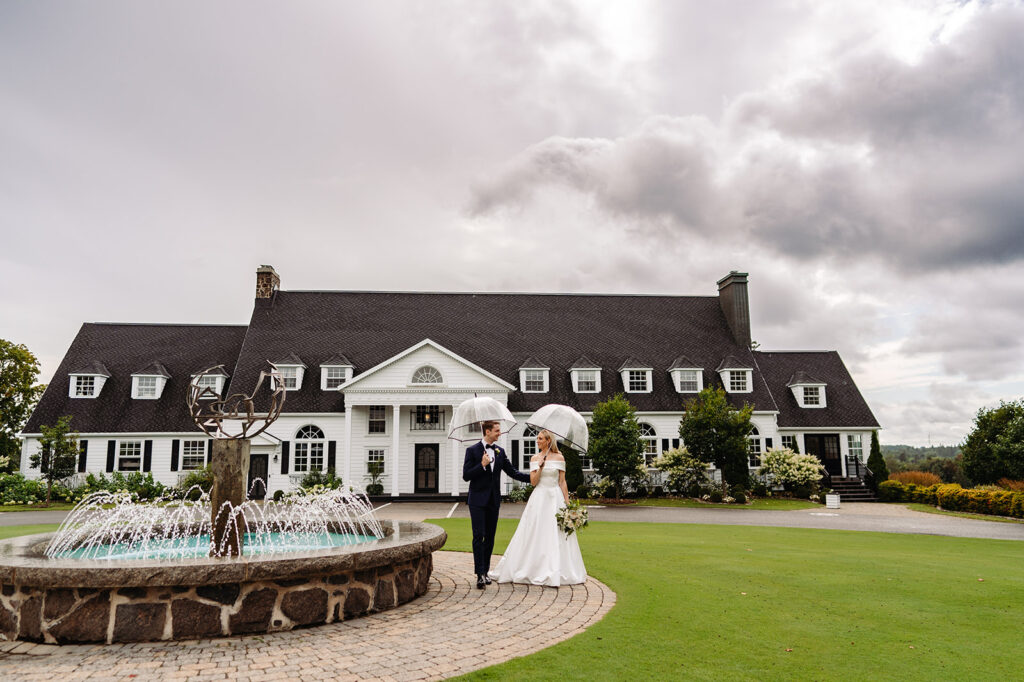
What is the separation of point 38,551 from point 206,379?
83.0ft

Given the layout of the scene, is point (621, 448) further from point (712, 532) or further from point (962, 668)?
point (962, 668)

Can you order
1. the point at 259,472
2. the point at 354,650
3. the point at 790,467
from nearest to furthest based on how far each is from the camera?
the point at 354,650
the point at 259,472
the point at 790,467

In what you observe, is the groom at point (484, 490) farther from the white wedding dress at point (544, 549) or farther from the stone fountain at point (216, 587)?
the stone fountain at point (216, 587)

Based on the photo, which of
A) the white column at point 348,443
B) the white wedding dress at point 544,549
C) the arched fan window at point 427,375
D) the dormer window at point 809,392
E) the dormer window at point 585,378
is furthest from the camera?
the dormer window at point 809,392

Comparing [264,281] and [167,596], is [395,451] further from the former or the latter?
[167,596]

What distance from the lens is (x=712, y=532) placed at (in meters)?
16.7

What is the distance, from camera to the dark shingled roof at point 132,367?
29891 millimetres

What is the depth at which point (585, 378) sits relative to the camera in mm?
32344

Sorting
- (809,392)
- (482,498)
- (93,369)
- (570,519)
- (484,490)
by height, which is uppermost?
(93,369)

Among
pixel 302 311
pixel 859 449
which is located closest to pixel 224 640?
pixel 302 311

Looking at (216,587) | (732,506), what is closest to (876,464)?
(732,506)

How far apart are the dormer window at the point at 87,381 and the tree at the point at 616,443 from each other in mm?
23671

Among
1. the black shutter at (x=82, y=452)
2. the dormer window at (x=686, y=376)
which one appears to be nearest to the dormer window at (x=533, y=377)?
the dormer window at (x=686, y=376)

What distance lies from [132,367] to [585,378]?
2273 centimetres
